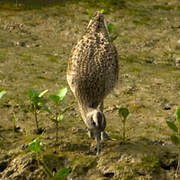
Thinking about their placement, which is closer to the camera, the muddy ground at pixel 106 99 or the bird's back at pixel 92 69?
the muddy ground at pixel 106 99

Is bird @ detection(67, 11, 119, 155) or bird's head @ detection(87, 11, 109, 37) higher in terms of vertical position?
bird's head @ detection(87, 11, 109, 37)

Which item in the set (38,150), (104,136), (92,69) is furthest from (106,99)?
(38,150)

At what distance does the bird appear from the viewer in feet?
A: 19.8

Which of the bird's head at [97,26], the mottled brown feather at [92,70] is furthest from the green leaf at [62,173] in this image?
the bird's head at [97,26]

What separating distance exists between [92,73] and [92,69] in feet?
0.27

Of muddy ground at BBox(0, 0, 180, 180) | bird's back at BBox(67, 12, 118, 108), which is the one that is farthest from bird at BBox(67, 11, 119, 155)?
muddy ground at BBox(0, 0, 180, 180)

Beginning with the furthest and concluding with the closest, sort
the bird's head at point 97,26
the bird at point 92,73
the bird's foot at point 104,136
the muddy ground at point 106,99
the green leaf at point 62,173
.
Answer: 1. the bird's head at point 97,26
2. the bird's foot at point 104,136
3. the bird at point 92,73
4. the muddy ground at point 106,99
5. the green leaf at point 62,173

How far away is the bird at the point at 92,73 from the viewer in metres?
6.02

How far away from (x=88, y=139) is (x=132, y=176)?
3.91ft

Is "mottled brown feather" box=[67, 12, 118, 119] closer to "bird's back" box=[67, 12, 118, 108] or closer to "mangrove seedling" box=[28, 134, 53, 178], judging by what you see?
"bird's back" box=[67, 12, 118, 108]

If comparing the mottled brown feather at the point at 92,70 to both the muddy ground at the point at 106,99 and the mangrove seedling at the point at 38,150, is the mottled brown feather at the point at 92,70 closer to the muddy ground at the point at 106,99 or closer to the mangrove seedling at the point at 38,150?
the muddy ground at the point at 106,99

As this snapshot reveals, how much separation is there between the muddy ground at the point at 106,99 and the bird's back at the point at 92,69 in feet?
2.68

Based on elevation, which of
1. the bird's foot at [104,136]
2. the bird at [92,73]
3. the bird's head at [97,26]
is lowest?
the bird's foot at [104,136]

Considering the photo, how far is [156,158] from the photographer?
18.8 feet
